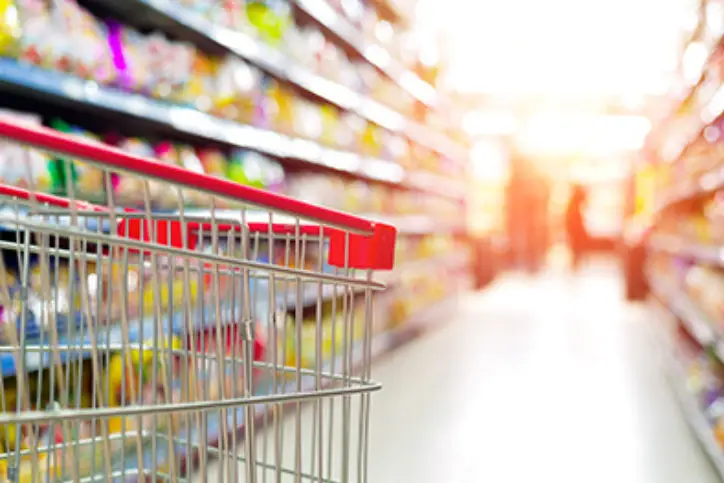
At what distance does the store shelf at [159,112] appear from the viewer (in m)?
1.95

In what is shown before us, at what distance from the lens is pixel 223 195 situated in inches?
41.3

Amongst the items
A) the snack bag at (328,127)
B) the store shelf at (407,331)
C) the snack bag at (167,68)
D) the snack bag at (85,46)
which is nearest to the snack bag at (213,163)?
the snack bag at (167,68)

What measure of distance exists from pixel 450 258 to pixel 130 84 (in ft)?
17.1

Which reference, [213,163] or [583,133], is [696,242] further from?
[583,133]

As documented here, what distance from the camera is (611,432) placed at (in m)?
3.41

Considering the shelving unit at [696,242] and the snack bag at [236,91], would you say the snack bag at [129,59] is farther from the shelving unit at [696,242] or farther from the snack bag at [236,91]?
the shelving unit at [696,242]

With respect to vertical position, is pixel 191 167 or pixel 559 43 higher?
pixel 559 43

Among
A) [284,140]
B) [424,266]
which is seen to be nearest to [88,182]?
[284,140]

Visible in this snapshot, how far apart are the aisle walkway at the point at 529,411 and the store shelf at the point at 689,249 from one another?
735 millimetres

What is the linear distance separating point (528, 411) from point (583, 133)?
13224 millimetres

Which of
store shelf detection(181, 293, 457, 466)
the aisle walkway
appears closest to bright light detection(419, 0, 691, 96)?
store shelf detection(181, 293, 457, 466)

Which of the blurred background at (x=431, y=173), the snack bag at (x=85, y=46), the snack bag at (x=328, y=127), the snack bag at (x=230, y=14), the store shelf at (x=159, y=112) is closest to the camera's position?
the store shelf at (x=159, y=112)

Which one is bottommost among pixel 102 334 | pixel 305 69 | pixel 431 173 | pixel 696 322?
pixel 696 322

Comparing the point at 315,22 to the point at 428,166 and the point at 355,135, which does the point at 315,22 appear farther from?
the point at 428,166
